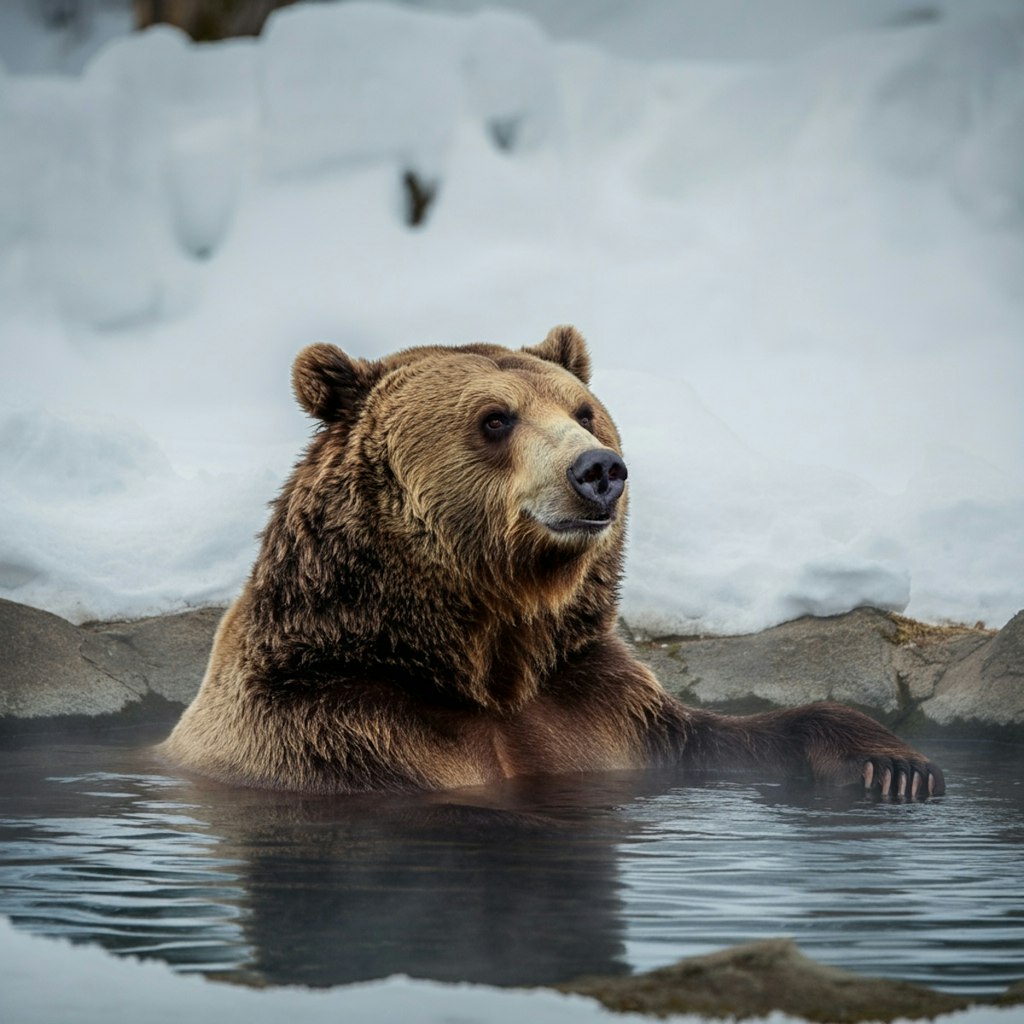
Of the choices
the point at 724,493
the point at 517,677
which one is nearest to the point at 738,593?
the point at 724,493

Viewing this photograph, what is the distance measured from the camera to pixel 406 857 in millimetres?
4059

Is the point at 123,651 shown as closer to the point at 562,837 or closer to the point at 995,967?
the point at 562,837

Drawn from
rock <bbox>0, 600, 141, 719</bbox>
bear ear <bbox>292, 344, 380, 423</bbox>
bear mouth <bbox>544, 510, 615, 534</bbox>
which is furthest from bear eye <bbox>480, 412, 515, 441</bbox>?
rock <bbox>0, 600, 141, 719</bbox>

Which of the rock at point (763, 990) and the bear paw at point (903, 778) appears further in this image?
the bear paw at point (903, 778)

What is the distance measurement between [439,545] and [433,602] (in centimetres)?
20

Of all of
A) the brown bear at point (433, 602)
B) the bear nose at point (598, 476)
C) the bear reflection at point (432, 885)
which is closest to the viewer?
the bear reflection at point (432, 885)

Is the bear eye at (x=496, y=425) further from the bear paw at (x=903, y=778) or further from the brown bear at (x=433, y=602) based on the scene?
the bear paw at (x=903, y=778)

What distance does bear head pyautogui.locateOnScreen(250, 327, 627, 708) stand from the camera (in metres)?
5.06

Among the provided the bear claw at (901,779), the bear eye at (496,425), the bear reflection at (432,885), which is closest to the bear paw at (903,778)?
the bear claw at (901,779)

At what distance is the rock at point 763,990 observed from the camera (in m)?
2.65

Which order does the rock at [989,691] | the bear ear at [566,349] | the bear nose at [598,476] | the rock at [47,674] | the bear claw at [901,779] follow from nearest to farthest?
1. the bear nose at [598,476]
2. the bear claw at [901,779]
3. the bear ear at [566,349]
4. the rock at [989,691]
5. the rock at [47,674]

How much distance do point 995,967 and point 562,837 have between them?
1.62m

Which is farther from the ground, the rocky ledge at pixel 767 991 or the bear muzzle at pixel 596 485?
the bear muzzle at pixel 596 485

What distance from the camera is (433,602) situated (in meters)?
5.19
